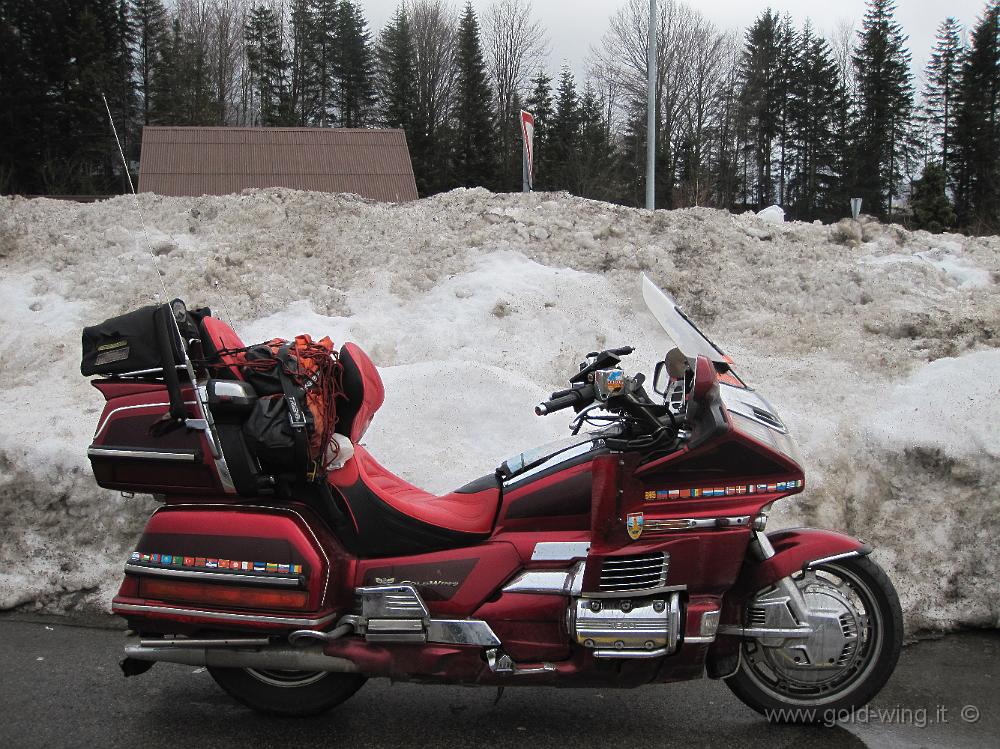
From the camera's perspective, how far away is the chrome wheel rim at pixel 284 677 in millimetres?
3852

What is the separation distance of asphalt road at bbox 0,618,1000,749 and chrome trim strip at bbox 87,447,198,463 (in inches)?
46.2

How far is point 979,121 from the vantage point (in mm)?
47500

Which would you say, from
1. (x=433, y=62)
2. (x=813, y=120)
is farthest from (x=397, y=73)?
(x=813, y=120)

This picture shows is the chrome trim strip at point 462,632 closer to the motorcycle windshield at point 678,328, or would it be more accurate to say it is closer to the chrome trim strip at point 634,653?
the chrome trim strip at point 634,653

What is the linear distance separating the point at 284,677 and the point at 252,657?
0.98ft

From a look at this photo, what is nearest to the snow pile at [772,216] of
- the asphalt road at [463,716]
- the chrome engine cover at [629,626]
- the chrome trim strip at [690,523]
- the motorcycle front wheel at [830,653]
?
the asphalt road at [463,716]

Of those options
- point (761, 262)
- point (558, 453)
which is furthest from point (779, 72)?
point (558, 453)

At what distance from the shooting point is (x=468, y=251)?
902cm

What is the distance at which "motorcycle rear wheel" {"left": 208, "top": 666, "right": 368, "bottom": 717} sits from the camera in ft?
12.6

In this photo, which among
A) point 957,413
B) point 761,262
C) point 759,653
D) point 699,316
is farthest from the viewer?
point 761,262

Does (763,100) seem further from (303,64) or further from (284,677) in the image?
(284,677)

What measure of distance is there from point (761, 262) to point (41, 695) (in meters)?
7.06

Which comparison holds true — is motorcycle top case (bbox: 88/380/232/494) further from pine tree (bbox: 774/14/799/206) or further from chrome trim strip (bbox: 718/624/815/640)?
pine tree (bbox: 774/14/799/206)

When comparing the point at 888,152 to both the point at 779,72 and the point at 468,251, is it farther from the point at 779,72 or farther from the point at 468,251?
the point at 468,251
